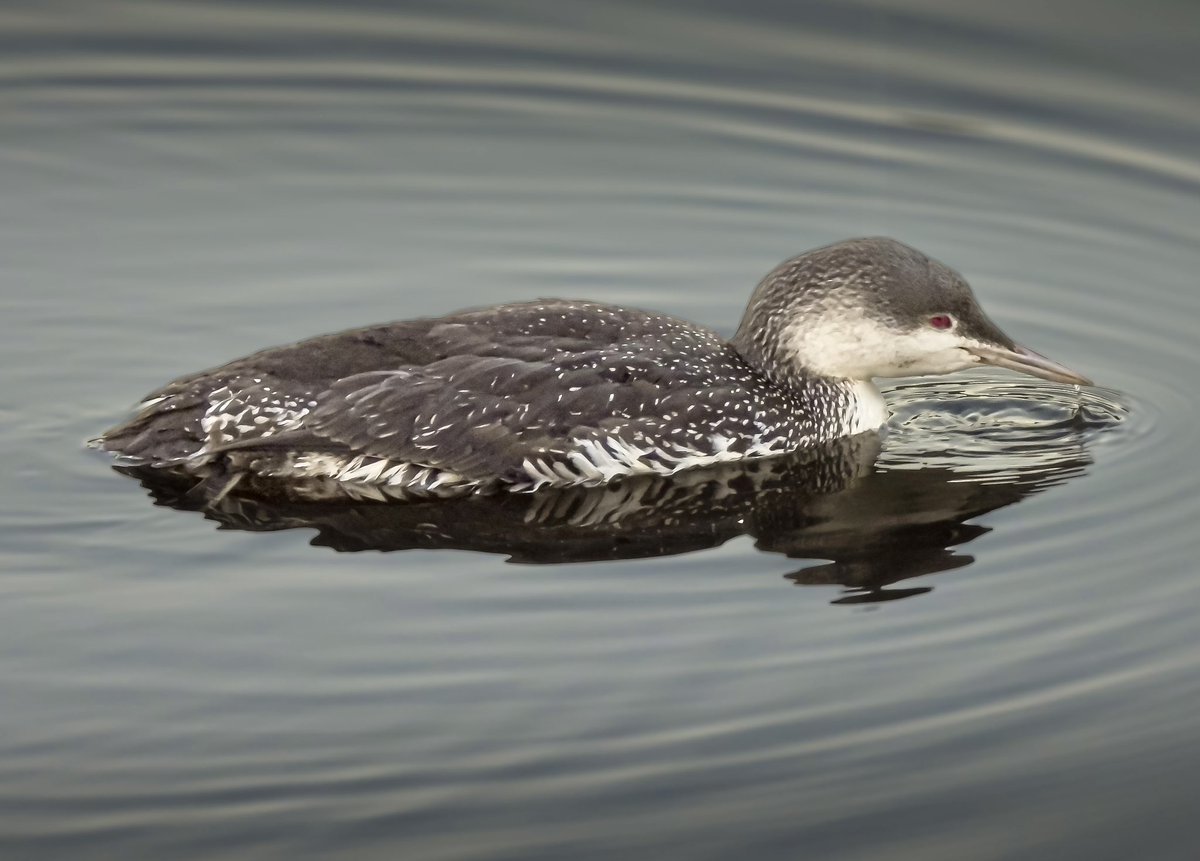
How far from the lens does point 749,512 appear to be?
7.71 metres

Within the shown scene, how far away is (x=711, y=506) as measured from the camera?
25.4 feet

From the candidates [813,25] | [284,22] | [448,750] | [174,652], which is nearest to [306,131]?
[284,22]

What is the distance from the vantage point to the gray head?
8.27 metres

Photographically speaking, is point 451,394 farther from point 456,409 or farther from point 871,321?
point 871,321

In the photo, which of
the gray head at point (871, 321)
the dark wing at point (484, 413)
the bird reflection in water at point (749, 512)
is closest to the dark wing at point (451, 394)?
the dark wing at point (484, 413)

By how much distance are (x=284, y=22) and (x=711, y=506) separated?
18.8ft

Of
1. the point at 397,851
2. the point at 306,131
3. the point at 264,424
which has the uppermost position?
the point at 306,131

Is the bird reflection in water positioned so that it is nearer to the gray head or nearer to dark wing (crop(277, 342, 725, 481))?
dark wing (crop(277, 342, 725, 481))

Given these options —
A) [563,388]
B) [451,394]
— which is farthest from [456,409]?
[563,388]

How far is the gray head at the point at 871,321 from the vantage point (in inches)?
326

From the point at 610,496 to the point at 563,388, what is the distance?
0.45 metres

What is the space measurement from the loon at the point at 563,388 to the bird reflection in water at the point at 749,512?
0.11 metres

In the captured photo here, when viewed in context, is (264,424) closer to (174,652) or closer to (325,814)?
(174,652)

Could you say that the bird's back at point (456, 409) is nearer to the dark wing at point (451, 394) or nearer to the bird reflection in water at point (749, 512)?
the dark wing at point (451, 394)
